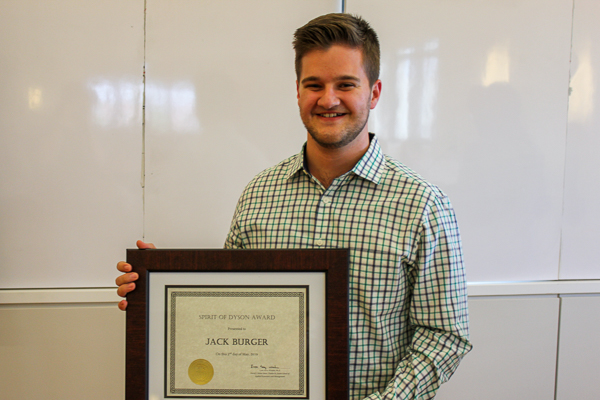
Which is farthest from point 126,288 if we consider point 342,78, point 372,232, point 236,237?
point 342,78

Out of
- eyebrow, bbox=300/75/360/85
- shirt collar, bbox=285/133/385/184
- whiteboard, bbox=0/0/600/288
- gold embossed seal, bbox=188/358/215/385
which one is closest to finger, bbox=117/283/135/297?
gold embossed seal, bbox=188/358/215/385

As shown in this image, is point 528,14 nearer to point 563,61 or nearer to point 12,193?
point 563,61

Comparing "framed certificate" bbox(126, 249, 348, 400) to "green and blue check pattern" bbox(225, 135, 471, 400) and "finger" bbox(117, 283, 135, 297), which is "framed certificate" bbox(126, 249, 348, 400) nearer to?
"finger" bbox(117, 283, 135, 297)

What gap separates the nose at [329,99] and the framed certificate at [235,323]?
338 mm

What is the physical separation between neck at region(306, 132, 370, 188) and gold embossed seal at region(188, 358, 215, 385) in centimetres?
50

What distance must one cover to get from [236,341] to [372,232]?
0.38 metres

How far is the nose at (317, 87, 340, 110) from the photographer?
100 cm

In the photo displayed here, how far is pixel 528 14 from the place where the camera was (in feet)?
6.81

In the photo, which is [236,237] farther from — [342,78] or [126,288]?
[342,78]

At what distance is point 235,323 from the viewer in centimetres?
90

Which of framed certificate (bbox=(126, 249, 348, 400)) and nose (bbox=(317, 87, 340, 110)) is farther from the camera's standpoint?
nose (bbox=(317, 87, 340, 110))

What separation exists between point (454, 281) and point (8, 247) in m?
1.85

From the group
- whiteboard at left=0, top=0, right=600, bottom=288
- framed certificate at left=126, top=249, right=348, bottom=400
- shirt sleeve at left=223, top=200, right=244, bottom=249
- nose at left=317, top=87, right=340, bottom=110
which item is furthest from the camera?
whiteboard at left=0, top=0, right=600, bottom=288

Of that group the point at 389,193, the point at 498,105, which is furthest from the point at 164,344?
the point at 498,105
